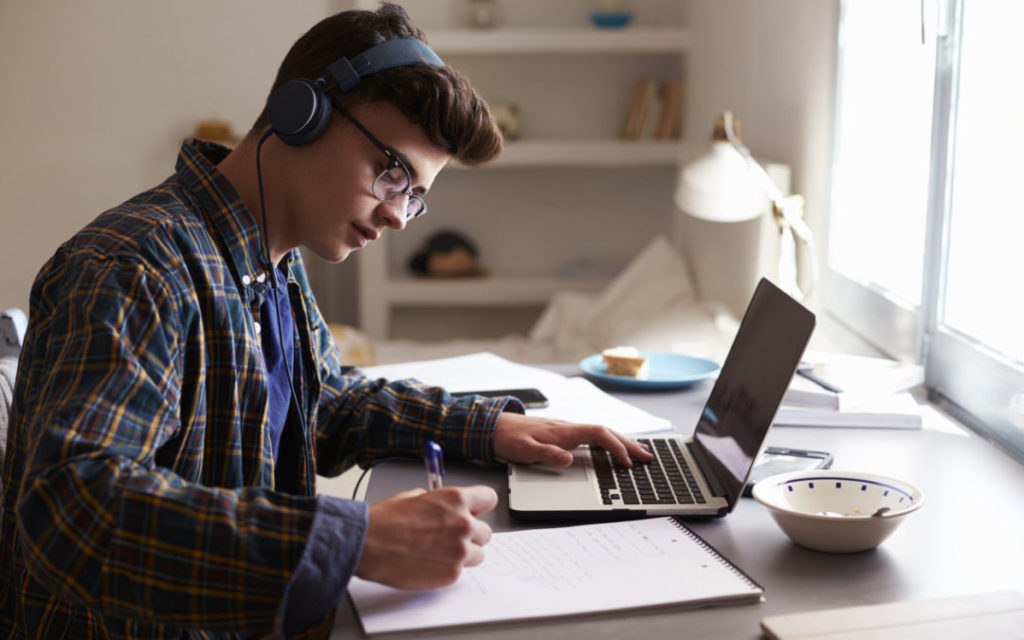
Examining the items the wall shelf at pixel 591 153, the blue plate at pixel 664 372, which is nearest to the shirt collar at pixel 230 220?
the blue plate at pixel 664 372

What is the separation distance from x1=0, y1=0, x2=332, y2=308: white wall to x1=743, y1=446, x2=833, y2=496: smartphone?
3.36 metres

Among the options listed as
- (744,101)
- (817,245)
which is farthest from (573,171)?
(817,245)

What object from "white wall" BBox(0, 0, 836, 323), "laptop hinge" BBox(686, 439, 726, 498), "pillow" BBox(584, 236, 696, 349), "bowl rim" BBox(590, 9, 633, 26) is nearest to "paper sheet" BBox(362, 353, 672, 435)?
"laptop hinge" BBox(686, 439, 726, 498)

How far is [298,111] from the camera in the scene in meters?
1.05

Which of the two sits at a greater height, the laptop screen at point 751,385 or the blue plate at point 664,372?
the laptop screen at point 751,385

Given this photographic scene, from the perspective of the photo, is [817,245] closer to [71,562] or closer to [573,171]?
[71,562]

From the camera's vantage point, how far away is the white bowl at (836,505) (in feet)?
3.01

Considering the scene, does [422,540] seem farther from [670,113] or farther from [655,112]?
[655,112]

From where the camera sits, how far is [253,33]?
416 cm

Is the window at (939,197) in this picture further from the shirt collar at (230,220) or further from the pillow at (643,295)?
the pillow at (643,295)

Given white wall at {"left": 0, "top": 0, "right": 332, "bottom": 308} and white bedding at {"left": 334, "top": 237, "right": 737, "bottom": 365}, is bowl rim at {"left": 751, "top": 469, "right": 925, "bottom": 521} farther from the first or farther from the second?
white wall at {"left": 0, "top": 0, "right": 332, "bottom": 308}

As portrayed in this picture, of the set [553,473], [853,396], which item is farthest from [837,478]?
[853,396]

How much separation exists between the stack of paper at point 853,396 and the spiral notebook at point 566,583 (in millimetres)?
457

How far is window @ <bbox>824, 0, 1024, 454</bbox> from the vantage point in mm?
1391
